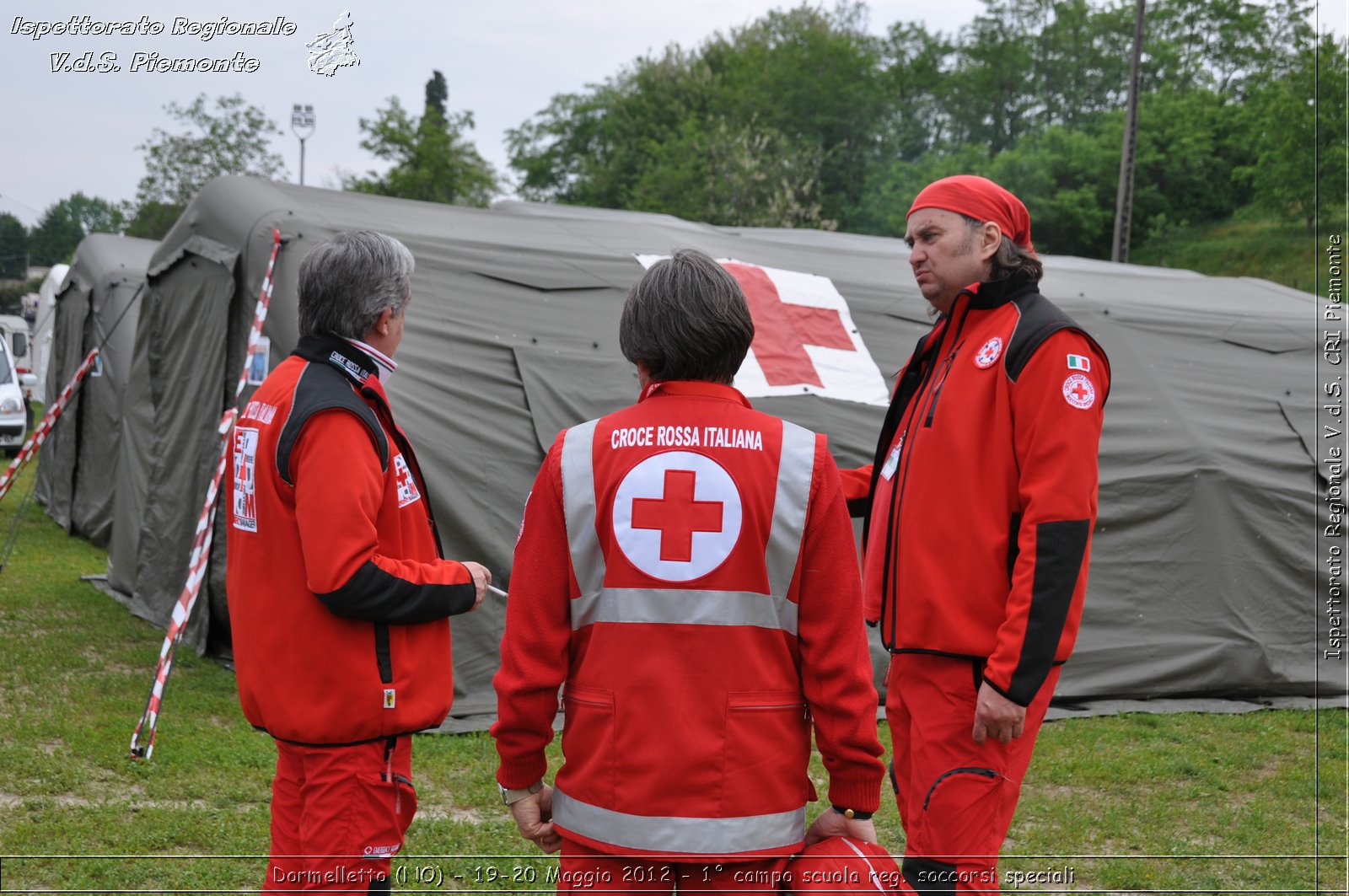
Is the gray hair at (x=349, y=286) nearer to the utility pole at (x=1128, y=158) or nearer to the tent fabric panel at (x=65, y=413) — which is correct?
the tent fabric panel at (x=65, y=413)

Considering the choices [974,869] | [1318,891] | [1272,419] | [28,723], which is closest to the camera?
[974,869]

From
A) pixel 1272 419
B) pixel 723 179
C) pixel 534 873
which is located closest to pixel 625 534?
pixel 534 873

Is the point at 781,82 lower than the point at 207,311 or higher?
higher

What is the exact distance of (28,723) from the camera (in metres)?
5.35

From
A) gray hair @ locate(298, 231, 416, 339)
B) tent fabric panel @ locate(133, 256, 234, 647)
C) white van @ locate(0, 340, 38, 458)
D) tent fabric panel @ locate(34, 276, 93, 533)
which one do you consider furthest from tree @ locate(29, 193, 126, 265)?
gray hair @ locate(298, 231, 416, 339)

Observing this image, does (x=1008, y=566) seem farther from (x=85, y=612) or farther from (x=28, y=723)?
(x=85, y=612)

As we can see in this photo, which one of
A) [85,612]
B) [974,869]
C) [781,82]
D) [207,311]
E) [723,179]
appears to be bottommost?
[85,612]

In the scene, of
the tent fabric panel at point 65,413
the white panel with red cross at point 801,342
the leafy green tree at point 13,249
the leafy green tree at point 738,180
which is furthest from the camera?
the leafy green tree at point 13,249

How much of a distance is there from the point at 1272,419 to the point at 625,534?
22.0 feet

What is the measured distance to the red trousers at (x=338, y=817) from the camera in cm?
238

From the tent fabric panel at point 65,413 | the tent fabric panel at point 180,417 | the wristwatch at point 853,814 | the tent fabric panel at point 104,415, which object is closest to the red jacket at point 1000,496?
the wristwatch at point 853,814

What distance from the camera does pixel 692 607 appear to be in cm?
187

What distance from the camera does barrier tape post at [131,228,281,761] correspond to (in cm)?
483

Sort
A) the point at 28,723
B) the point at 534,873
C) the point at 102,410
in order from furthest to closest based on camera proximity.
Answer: the point at 102,410 → the point at 28,723 → the point at 534,873
